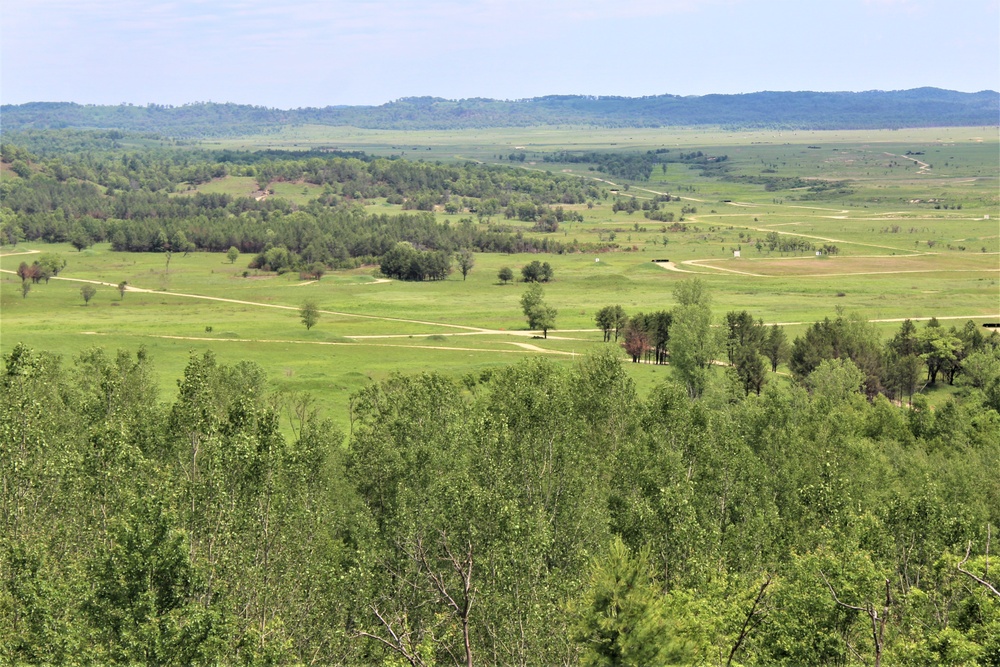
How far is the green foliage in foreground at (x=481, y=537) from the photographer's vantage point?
3266 centimetres

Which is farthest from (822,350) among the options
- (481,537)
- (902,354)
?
(481,537)

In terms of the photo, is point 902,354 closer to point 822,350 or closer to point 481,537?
point 822,350

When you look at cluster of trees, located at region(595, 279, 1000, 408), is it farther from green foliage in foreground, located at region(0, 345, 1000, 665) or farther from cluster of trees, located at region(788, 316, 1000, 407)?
green foliage in foreground, located at region(0, 345, 1000, 665)

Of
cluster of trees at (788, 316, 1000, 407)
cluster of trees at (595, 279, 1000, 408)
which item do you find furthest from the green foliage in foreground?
cluster of trees at (788, 316, 1000, 407)

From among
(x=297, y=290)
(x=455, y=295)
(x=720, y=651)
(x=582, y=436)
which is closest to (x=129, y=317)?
(x=297, y=290)

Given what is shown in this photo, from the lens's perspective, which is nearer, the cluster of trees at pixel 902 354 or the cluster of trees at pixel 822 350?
the cluster of trees at pixel 822 350

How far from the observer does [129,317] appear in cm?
15838

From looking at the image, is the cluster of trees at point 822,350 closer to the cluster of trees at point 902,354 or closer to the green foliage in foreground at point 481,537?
the cluster of trees at point 902,354

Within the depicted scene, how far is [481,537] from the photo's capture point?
39.0 metres

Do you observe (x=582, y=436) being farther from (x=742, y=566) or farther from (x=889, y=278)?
(x=889, y=278)

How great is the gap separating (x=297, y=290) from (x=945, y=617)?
17402cm

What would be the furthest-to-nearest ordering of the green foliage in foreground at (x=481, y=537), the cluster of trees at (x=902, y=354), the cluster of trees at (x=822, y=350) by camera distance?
the cluster of trees at (x=902, y=354) → the cluster of trees at (x=822, y=350) → the green foliage in foreground at (x=481, y=537)

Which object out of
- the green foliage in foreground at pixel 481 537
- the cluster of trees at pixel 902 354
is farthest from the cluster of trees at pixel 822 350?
the green foliage in foreground at pixel 481 537

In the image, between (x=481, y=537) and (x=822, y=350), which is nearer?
(x=481, y=537)
